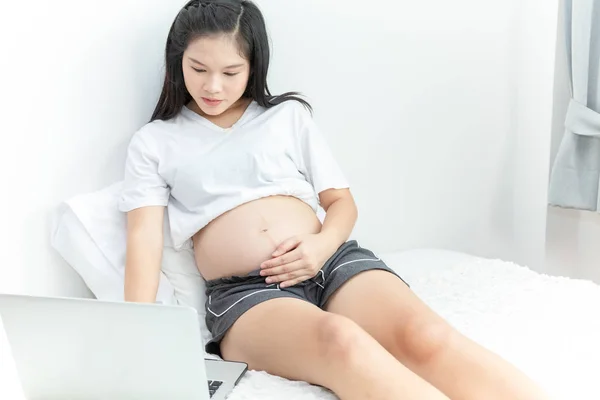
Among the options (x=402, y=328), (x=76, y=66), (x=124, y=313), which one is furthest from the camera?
(x=76, y=66)

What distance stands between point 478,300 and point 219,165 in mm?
597

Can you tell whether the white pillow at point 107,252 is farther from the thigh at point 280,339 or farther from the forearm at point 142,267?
the thigh at point 280,339

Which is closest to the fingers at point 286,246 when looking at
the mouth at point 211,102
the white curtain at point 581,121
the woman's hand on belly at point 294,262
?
the woman's hand on belly at point 294,262

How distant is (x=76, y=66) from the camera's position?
1454 mm

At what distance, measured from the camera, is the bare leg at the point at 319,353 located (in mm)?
1044

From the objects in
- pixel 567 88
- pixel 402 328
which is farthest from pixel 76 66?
pixel 567 88

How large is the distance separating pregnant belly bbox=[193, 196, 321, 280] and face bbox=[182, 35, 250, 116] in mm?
230

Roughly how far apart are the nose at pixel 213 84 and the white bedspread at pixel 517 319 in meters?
0.57

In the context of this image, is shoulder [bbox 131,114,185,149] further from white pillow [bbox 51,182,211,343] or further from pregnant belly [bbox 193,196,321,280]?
pregnant belly [bbox 193,196,321,280]

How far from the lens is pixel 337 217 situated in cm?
153

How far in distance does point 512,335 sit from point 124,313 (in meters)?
0.74

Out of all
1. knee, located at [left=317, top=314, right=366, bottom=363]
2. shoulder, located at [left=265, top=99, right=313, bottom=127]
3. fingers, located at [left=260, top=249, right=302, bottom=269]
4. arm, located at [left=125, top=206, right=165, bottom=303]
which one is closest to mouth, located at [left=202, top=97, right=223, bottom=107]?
shoulder, located at [left=265, top=99, right=313, bottom=127]

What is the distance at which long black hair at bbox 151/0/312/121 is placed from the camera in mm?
1500

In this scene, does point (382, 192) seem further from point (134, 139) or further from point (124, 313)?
point (124, 313)
